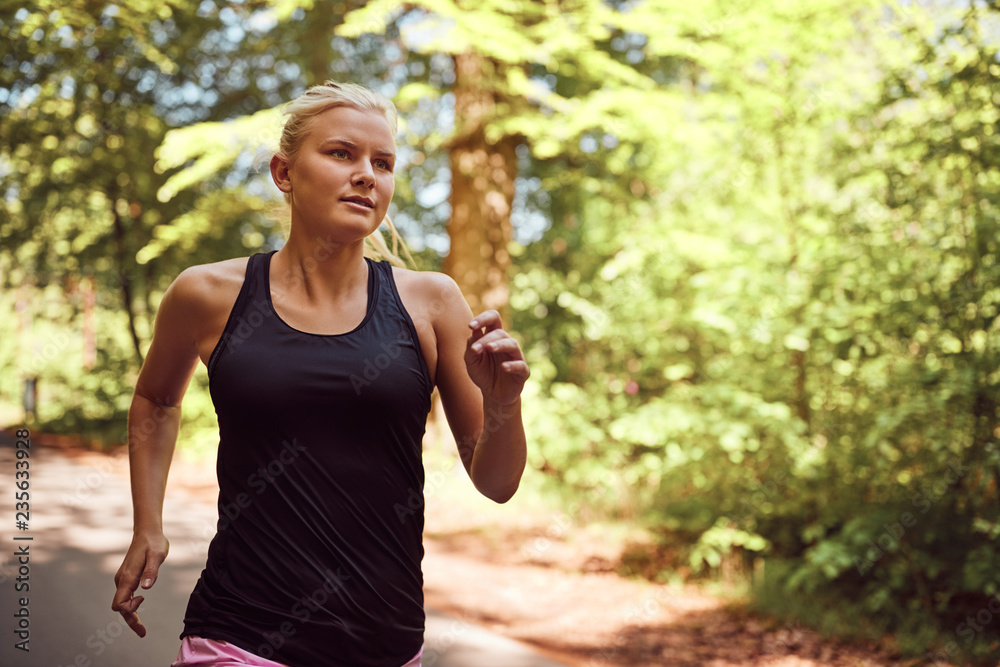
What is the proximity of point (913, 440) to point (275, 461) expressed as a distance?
5593 mm

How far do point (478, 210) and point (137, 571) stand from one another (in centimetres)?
880

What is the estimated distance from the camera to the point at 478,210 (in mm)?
10422

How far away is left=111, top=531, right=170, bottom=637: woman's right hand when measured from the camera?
188 cm

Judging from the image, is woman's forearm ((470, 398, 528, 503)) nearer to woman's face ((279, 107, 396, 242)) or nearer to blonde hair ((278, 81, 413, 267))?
woman's face ((279, 107, 396, 242))

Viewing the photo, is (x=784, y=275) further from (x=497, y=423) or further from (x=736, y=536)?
(x=497, y=423)

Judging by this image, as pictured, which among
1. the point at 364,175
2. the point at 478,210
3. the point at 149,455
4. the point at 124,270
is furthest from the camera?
the point at 124,270

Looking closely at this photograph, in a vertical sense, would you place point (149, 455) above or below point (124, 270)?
below

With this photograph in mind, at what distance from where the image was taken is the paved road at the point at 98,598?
16.8 ft

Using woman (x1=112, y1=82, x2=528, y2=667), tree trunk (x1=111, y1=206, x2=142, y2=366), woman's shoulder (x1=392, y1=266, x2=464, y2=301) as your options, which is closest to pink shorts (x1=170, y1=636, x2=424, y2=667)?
woman (x1=112, y1=82, x2=528, y2=667)

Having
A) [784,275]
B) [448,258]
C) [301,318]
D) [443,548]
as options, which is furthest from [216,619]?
[448,258]

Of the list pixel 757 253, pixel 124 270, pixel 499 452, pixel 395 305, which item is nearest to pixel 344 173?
pixel 395 305

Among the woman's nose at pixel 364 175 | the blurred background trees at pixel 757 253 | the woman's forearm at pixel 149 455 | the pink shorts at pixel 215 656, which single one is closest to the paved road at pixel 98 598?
the blurred background trees at pixel 757 253

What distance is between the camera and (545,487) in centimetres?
1059

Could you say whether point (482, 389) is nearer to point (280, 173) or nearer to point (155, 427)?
point (280, 173)
